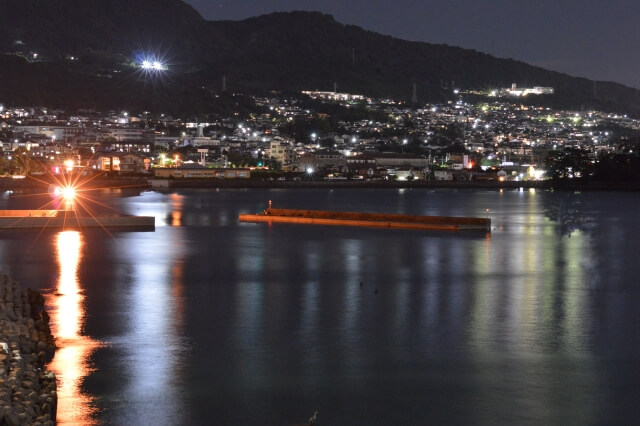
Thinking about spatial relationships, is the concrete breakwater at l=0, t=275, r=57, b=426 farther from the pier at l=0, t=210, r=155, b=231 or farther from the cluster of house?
the cluster of house

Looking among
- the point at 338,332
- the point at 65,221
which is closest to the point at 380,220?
the point at 65,221

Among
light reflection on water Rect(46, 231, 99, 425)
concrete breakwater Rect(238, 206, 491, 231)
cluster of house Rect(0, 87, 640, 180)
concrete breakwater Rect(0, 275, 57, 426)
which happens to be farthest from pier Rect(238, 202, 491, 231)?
cluster of house Rect(0, 87, 640, 180)

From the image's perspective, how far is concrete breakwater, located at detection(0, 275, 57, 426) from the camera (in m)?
4.98

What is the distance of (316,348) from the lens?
7.41 metres

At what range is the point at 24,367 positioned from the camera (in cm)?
586

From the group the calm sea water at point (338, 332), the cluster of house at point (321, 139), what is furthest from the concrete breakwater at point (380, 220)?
the cluster of house at point (321, 139)

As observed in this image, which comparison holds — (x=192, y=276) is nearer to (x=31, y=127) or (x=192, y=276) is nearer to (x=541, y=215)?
(x=541, y=215)

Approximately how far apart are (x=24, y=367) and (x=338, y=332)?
Answer: 3.07 m

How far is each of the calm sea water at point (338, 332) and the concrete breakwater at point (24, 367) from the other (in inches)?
5.9

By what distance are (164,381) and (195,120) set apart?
9584cm

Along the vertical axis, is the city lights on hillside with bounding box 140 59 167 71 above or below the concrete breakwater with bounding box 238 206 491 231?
above

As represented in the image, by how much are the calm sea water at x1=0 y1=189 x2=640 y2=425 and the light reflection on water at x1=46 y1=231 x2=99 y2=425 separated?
2 centimetres

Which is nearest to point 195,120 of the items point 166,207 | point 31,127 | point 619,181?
point 31,127

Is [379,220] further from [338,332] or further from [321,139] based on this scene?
[321,139]
